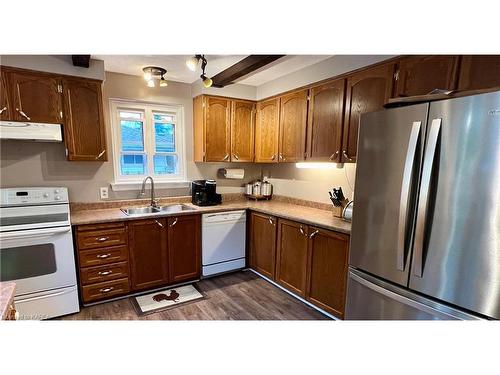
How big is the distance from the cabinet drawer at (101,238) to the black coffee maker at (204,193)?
3.09 ft

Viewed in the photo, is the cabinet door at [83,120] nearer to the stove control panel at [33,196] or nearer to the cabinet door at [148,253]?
the stove control panel at [33,196]

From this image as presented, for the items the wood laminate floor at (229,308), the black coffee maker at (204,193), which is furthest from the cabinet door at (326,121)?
the wood laminate floor at (229,308)

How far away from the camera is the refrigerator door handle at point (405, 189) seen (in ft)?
4.13

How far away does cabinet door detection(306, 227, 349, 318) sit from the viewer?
1.98 meters

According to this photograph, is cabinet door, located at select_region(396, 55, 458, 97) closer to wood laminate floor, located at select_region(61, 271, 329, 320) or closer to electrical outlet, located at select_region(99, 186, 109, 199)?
wood laminate floor, located at select_region(61, 271, 329, 320)

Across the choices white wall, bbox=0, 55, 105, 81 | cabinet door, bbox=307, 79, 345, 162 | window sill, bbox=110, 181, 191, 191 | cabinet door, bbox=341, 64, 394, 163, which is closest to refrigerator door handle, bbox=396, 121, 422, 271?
cabinet door, bbox=341, 64, 394, 163

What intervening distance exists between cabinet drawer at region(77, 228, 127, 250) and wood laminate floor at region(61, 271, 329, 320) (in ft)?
1.94

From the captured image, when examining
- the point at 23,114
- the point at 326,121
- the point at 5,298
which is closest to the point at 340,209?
the point at 326,121

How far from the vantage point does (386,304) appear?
→ 1.46 meters

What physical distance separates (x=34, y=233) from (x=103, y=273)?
2.19ft

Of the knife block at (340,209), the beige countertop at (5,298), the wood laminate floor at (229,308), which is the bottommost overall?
the wood laminate floor at (229,308)
